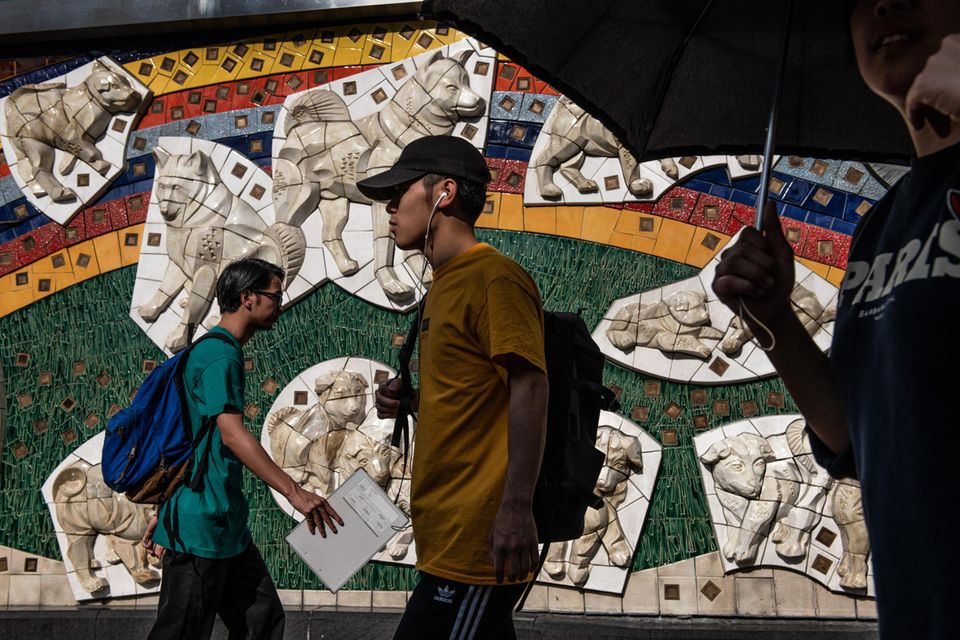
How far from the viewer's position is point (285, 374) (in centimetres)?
527

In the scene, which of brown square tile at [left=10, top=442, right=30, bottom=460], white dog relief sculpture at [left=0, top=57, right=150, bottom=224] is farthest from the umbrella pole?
brown square tile at [left=10, top=442, right=30, bottom=460]

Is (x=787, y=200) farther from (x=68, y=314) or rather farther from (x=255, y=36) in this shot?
(x=68, y=314)

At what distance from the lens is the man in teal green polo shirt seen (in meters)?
3.10

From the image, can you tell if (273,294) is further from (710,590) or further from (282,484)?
(710,590)

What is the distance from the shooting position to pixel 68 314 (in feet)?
18.5

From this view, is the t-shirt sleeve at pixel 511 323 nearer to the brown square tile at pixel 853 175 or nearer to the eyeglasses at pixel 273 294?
the eyeglasses at pixel 273 294

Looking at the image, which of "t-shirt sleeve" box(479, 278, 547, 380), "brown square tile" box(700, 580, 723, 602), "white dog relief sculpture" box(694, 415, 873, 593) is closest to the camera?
"t-shirt sleeve" box(479, 278, 547, 380)

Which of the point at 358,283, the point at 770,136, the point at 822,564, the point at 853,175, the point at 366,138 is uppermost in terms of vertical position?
the point at 366,138

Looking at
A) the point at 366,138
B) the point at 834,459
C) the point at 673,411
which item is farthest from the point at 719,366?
the point at 834,459

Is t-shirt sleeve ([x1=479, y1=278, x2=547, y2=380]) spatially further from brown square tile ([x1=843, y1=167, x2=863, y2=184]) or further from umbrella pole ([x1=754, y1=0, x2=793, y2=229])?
brown square tile ([x1=843, y1=167, x2=863, y2=184])

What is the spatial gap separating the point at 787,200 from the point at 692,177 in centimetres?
48

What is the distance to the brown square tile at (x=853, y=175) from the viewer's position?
4840 mm

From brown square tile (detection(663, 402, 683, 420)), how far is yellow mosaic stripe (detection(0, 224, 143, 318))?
3039mm

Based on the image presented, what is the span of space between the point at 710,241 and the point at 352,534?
2676 mm
